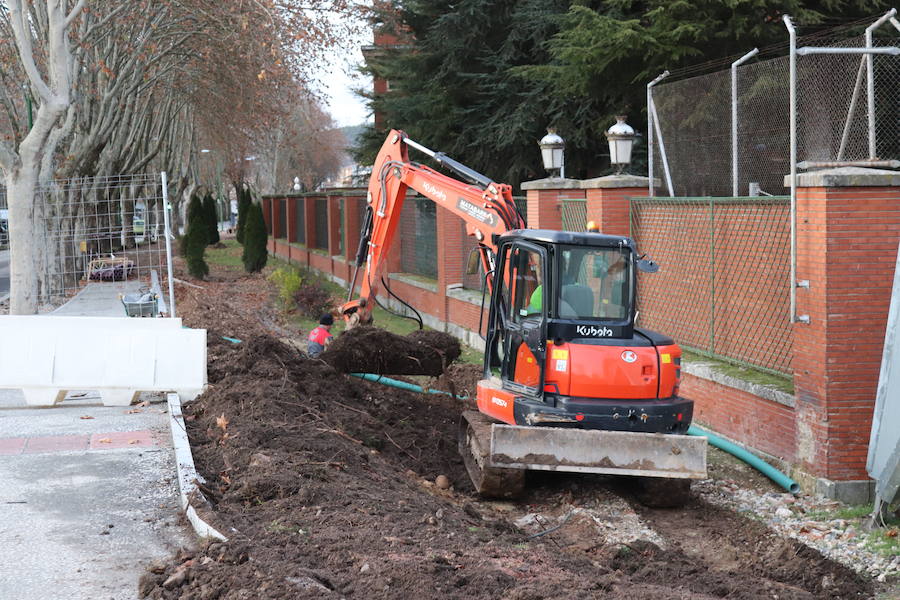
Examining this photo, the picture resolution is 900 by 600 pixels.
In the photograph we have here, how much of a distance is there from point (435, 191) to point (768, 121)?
13.6 ft

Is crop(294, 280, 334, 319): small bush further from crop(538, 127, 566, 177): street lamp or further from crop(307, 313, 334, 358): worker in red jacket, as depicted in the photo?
crop(538, 127, 566, 177): street lamp

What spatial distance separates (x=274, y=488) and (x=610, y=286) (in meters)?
3.40

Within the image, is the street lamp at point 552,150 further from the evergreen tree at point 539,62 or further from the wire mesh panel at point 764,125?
the wire mesh panel at point 764,125

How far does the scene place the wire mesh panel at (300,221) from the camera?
3912 cm

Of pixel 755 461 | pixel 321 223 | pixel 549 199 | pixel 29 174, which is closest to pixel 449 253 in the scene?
pixel 549 199

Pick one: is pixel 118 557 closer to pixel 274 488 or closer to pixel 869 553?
pixel 274 488

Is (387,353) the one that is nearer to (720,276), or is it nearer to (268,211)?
(720,276)

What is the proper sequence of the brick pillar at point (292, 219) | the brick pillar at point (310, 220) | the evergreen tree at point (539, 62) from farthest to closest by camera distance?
the brick pillar at point (292, 219)
the brick pillar at point (310, 220)
the evergreen tree at point (539, 62)

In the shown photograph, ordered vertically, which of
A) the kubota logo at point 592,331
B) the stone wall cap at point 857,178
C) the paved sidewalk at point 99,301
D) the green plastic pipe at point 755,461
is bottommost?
the green plastic pipe at point 755,461

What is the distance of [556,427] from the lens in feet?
28.3

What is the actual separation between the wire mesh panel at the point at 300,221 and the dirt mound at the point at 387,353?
25.4 metres

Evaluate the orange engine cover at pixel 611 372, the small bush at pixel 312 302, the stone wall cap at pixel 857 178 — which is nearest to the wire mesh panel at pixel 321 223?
the small bush at pixel 312 302

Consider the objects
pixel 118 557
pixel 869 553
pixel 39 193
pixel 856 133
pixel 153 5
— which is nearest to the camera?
pixel 118 557

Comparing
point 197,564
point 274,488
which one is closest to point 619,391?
point 274,488
